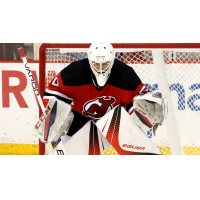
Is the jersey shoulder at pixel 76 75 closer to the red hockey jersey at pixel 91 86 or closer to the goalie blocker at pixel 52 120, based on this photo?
the red hockey jersey at pixel 91 86

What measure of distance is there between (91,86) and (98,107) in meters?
0.16

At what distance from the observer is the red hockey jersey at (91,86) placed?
1.67 metres

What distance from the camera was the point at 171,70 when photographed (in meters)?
2.28

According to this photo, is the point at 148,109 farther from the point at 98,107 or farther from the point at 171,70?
the point at 171,70

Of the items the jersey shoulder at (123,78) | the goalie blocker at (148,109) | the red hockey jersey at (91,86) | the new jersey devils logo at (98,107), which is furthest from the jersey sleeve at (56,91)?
the goalie blocker at (148,109)

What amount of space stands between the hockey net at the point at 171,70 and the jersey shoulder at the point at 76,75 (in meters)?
0.30

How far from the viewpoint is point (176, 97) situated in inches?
95.5

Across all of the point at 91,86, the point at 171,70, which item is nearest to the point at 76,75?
the point at 91,86

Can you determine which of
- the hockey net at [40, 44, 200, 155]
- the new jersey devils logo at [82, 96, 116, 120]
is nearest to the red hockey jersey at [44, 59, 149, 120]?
the new jersey devils logo at [82, 96, 116, 120]

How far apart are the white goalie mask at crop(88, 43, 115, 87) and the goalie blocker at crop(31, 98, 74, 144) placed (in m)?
0.27

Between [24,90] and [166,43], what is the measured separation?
1.54 meters

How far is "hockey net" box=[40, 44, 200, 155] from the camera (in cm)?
196

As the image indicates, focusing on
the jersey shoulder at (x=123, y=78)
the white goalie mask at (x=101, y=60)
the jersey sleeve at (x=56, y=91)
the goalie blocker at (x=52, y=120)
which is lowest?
the goalie blocker at (x=52, y=120)

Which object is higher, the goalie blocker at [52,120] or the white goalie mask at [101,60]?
the white goalie mask at [101,60]
